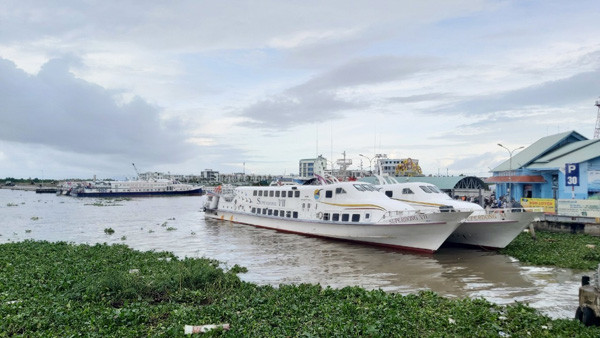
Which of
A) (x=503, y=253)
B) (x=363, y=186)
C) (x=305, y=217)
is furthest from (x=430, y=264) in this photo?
(x=305, y=217)

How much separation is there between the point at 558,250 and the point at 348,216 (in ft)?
43.4

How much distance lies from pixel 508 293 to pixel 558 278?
3909mm

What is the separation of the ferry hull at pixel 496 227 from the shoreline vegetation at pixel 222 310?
12644 mm

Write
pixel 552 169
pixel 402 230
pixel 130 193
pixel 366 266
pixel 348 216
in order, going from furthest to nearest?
pixel 130 193, pixel 552 169, pixel 348 216, pixel 402 230, pixel 366 266

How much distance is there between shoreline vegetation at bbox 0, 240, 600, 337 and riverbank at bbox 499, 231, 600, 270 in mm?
9701

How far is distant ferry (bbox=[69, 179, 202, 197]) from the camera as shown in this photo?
402 ft

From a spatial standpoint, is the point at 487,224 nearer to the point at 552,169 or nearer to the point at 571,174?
the point at 571,174

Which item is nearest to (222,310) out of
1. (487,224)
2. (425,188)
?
(487,224)

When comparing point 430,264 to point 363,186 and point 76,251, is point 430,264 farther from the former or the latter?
point 76,251

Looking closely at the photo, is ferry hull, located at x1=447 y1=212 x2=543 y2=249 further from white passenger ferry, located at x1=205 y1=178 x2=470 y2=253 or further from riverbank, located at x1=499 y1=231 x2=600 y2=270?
white passenger ferry, located at x1=205 y1=178 x2=470 y2=253

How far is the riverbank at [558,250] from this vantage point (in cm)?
2106

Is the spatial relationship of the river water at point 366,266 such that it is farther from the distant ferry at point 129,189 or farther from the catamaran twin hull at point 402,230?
the distant ferry at point 129,189

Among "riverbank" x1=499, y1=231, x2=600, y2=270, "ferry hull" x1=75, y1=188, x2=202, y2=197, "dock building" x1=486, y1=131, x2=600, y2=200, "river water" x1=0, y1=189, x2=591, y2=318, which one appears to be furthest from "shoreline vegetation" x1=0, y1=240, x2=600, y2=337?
"ferry hull" x1=75, y1=188, x2=202, y2=197

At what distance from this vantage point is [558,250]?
23.9m
